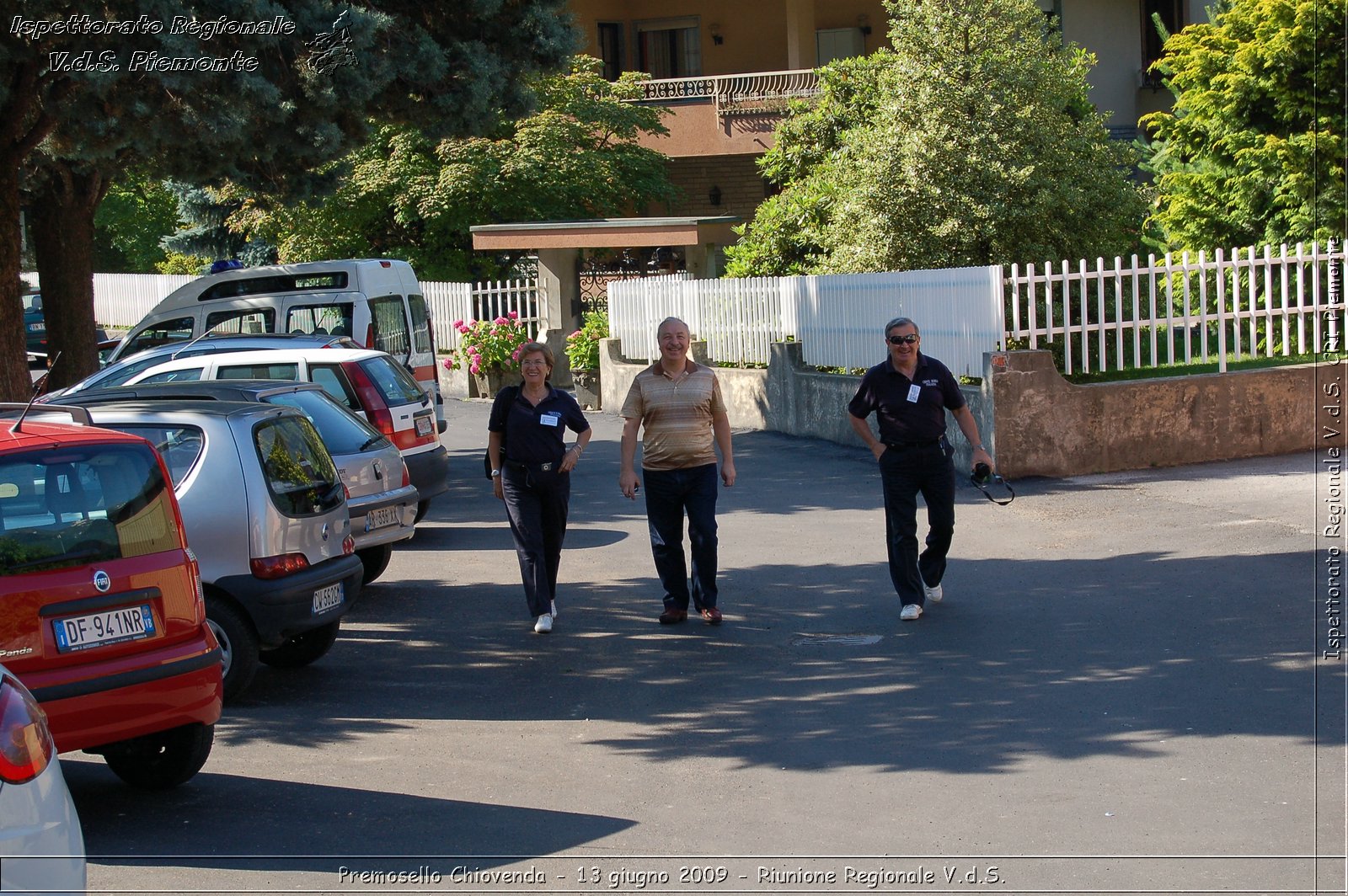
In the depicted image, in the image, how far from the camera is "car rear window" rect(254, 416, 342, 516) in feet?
24.4

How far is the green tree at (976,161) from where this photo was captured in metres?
18.1

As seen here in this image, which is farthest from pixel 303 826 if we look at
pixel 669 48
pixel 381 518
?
pixel 669 48

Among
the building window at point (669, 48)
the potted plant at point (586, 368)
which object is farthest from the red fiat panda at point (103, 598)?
the building window at point (669, 48)

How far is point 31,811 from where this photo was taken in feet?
11.5

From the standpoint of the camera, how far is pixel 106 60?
11.3 meters

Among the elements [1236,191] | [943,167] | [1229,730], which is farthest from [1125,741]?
[1236,191]

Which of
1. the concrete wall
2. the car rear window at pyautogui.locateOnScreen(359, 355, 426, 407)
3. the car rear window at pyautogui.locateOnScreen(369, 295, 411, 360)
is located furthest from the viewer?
the car rear window at pyautogui.locateOnScreen(369, 295, 411, 360)

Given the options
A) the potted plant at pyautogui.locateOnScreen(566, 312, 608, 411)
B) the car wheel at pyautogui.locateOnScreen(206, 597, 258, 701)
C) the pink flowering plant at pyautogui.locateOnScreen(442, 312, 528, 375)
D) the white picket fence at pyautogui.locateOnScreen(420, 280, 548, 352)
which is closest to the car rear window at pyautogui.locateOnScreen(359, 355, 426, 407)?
the car wheel at pyautogui.locateOnScreen(206, 597, 258, 701)

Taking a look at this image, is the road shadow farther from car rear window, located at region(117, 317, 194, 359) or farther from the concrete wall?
car rear window, located at region(117, 317, 194, 359)

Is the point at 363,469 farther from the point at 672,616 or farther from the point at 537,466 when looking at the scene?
the point at 672,616

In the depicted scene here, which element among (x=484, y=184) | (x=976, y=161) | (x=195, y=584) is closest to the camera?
(x=195, y=584)

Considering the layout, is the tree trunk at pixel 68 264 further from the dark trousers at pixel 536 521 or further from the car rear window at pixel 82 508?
the car rear window at pixel 82 508

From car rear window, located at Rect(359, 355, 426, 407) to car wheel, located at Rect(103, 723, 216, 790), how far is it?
5750mm

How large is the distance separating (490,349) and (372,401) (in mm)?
12292
